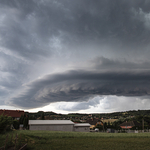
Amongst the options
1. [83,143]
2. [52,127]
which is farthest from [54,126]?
[83,143]

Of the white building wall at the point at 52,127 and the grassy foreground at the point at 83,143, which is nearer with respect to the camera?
the grassy foreground at the point at 83,143

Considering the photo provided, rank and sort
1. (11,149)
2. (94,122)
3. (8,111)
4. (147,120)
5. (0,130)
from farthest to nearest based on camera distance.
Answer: (94,122), (8,111), (147,120), (0,130), (11,149)

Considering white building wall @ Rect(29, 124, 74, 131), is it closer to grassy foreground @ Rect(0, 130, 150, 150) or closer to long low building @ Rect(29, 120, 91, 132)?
long low building @ Rect(29, 120, 91, 132)

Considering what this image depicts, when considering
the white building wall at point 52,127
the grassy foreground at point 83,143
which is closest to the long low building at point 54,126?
the white building wall at point 52,127

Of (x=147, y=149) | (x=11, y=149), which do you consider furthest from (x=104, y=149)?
(x=11, y=149)

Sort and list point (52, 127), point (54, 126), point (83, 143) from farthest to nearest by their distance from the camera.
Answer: point (54, 126), point (52, 127), point (83, 143)

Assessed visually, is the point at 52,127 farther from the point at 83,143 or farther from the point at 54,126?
the point at 83,143

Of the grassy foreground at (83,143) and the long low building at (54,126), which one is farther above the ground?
the grassy foreground at (83,143)

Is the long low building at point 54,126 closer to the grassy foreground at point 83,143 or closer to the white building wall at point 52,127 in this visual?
the white building wall at point 52,127

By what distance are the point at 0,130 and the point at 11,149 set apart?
2557 centimetres

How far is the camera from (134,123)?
97.6m

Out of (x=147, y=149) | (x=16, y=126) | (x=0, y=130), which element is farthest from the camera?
(x=16, y=126)

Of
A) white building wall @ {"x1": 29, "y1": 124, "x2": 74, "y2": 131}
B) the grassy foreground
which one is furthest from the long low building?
the grassy foreground

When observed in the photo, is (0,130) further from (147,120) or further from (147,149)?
(147,120)
